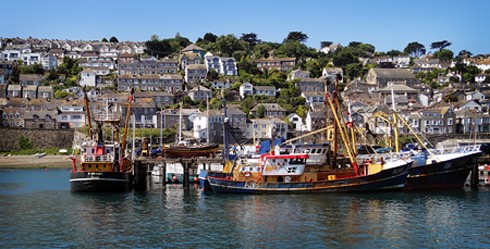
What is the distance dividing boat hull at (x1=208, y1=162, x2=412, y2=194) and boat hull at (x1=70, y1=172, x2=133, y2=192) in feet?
32.8

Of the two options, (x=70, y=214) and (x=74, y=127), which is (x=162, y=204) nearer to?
(x=70, y=214)

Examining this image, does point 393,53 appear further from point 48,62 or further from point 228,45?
point 48,62

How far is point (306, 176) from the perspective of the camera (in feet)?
160

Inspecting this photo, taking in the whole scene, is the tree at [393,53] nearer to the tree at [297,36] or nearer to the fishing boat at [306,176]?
the tree at [297,36]

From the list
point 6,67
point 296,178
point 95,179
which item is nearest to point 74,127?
point 6,67

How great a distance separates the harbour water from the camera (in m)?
30.3

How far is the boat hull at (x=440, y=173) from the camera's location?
50.0m

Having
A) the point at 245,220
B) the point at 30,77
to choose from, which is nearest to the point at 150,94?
the point at 30,77

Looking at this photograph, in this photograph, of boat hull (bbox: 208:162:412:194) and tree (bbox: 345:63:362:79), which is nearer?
boat hull (bbox: 208:162:412:194)

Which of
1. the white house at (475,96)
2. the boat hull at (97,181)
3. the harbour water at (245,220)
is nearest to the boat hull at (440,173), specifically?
the harbour water at (245,220)

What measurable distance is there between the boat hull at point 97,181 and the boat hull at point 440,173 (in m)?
23.5

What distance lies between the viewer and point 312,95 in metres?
119

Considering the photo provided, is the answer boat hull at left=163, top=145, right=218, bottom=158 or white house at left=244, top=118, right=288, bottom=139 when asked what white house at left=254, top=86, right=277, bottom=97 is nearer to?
white house at left=244, top=118, right=288, bottom=139

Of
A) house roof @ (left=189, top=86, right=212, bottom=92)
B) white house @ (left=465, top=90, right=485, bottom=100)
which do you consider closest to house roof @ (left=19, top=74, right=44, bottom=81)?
house roof @ (left=189, top=86, right=212, bottom=92)
